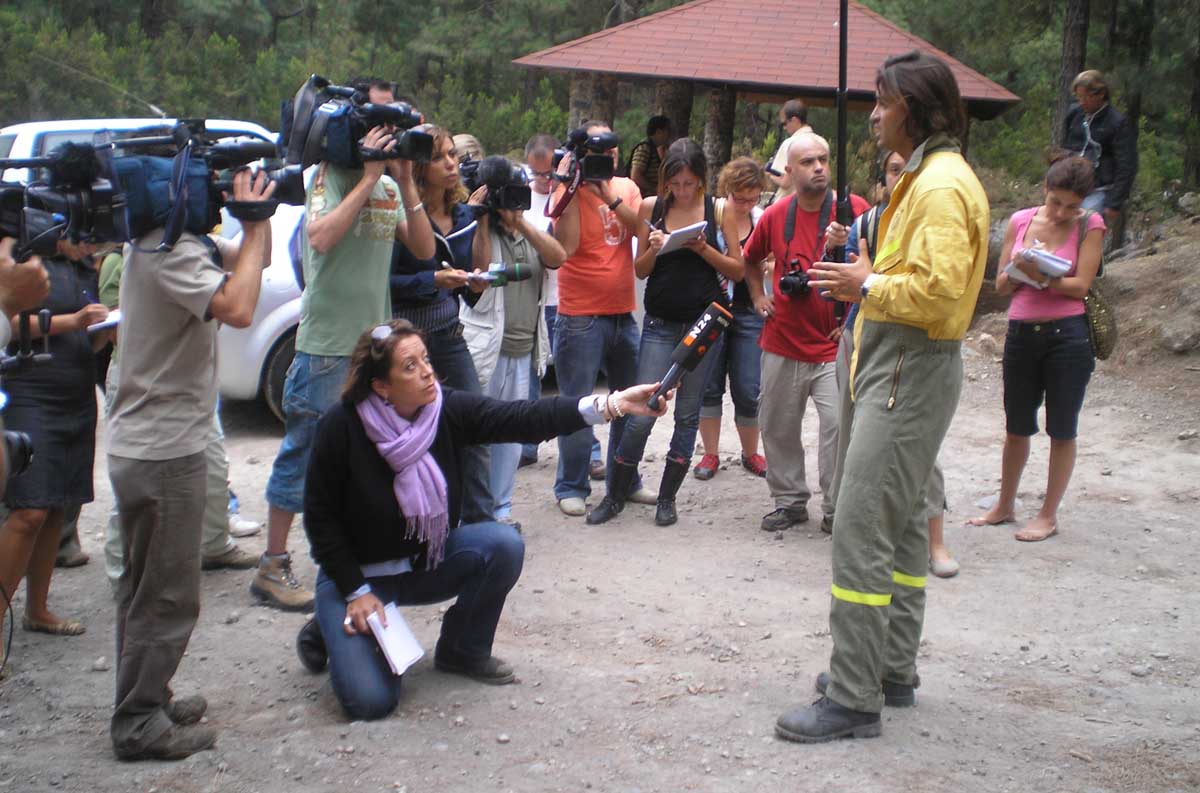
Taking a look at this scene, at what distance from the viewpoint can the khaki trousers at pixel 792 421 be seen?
20.5 feet

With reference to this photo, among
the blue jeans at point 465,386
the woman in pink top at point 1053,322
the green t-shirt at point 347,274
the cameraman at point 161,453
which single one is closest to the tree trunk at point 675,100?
the woman in pink top at point 1053,322

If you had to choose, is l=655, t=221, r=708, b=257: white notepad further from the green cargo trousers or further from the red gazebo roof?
the red gazebo roof

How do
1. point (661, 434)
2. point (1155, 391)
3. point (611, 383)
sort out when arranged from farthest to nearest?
point (1155, 391), point (661, 434), point (611, 383)

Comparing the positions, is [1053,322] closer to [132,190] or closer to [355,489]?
[355,489]

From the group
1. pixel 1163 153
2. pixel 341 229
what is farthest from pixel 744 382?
pixel 1163 153

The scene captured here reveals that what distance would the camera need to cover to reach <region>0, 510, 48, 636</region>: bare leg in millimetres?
4547

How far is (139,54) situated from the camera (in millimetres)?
22156

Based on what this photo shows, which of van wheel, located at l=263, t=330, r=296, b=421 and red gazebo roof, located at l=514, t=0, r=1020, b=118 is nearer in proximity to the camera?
van wheel, located at l=263, t=330, r=296, b=421

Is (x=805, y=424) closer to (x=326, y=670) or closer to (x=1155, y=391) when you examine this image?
(x=1155, y=391)

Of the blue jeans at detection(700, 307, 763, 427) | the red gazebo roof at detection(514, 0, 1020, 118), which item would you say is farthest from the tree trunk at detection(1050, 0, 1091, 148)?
the blue jeans at detection(700, 307, 763, 427)

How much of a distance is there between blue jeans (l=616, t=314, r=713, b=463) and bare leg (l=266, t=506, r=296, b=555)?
75.1 inches

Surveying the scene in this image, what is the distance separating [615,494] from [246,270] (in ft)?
10.3

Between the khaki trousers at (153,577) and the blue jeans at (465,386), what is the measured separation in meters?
1.76

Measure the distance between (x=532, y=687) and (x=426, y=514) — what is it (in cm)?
77
